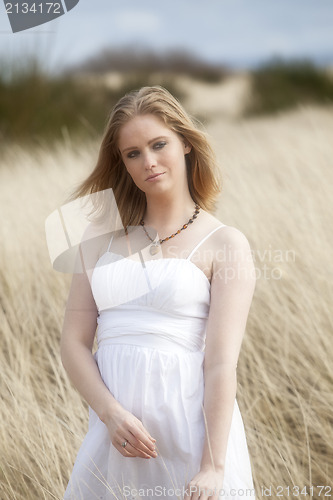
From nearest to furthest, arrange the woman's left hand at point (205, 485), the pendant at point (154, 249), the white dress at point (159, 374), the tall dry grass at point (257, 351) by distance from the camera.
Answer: the woman's left hand at point (205, 485), the white dress at point (159, 374), the pendant at point (154, 249), the tall dry grass at point (257, 351)

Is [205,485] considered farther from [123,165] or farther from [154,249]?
[123,165]

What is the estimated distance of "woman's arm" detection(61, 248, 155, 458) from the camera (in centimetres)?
142

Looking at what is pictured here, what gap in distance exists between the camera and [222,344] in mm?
1457

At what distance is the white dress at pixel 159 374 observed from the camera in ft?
4.87

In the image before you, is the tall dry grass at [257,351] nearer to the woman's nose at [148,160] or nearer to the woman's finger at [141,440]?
the woman's nose at [148,160]

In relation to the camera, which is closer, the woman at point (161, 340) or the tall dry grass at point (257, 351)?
the woman at point (161, 340)

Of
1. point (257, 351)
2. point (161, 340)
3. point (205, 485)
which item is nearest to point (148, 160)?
point (161, 340)

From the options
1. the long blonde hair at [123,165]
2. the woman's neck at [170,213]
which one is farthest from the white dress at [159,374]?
the long blonde hair at [123,165]

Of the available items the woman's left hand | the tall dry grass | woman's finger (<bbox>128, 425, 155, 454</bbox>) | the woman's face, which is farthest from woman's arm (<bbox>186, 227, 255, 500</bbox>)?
the tall dry grass

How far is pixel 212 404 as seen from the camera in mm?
1436

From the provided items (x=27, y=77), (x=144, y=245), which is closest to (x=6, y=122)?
(x=27, y=77)

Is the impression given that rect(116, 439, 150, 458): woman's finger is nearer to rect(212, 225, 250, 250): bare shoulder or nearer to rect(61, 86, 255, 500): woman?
rect(61, 86, 255, 500): woman

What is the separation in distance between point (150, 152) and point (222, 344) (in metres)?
0.60

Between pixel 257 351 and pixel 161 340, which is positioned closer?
pixel 161 340
